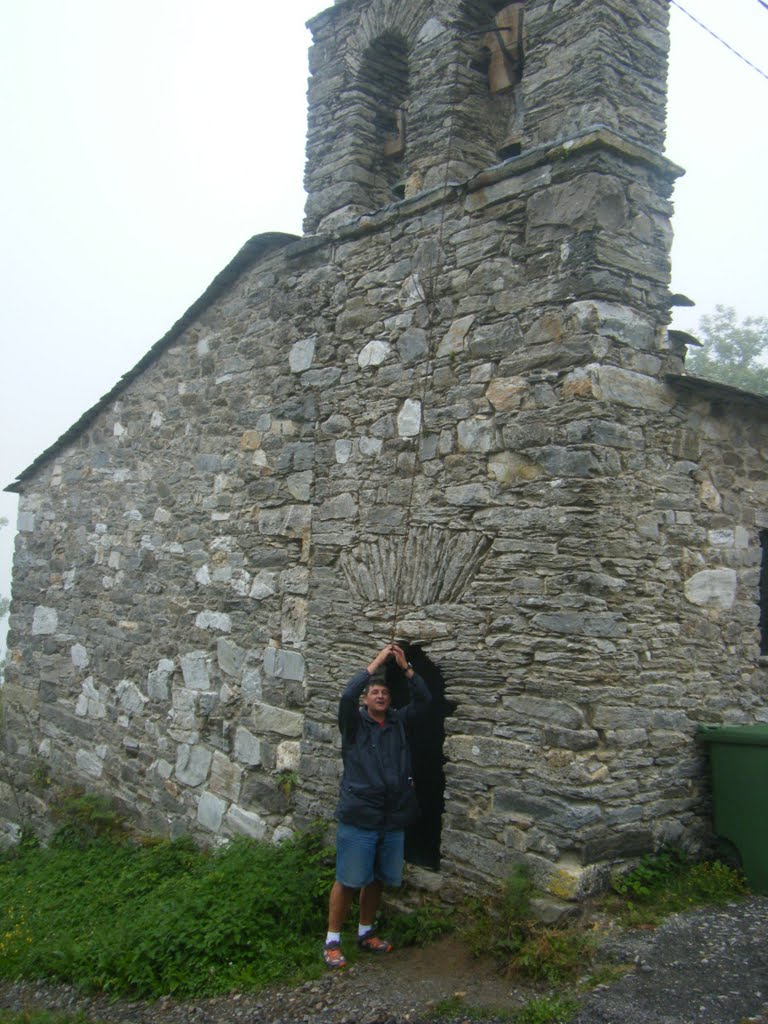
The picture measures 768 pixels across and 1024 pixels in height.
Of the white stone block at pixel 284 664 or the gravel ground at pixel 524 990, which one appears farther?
the white stone block at pixel 284 664

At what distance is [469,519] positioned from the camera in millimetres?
5469

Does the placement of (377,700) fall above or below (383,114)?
below

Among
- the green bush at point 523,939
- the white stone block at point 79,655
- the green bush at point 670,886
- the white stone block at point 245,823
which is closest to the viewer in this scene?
the green bush at point 523,939

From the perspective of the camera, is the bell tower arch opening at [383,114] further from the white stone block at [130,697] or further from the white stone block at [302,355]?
the white stone block at [130,697]

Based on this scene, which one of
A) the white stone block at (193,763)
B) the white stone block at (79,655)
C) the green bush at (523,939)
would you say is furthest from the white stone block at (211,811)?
the green bush at (523,939)

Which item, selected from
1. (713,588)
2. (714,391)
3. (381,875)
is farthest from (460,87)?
(381,875)

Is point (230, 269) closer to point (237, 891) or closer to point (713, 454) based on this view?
point (713, 454)

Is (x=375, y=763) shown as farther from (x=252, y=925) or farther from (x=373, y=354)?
(x=373, y=354)

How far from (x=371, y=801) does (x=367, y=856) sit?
0.98ft

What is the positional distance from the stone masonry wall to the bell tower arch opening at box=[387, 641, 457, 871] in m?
0.39

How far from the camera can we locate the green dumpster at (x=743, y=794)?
5148mm

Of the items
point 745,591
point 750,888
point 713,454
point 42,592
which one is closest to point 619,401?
point 713,454

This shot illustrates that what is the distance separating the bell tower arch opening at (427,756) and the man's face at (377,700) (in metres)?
0.63

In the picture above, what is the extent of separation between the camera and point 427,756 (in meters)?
6.30
